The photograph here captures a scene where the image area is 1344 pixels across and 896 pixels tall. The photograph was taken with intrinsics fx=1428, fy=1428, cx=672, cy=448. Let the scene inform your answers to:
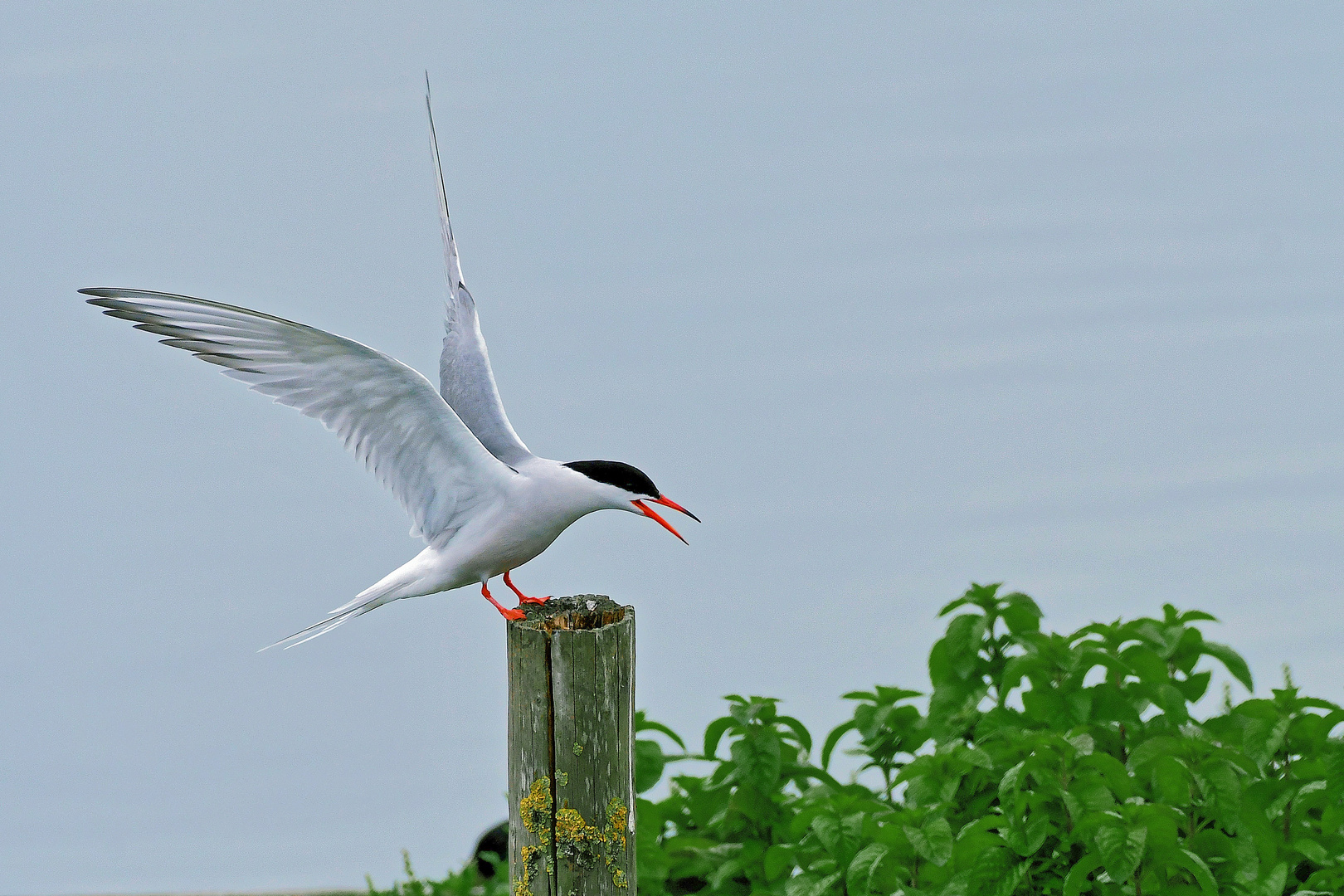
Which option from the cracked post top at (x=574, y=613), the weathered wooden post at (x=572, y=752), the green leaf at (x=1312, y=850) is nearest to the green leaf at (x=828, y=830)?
the weathered wooden post at (x=572, y=752)

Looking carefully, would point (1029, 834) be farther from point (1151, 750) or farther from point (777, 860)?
point (777, 860)

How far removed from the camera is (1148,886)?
527 cm

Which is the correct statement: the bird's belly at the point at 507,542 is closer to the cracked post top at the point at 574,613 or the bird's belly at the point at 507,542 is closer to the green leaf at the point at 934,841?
the cracked post top at the point at 574,613

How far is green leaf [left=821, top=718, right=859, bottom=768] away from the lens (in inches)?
263

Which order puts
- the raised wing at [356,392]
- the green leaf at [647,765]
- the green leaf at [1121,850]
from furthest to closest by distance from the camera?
the green leaf at [647,765], the green leaf at [1121,850], the raised wing at [356,392]

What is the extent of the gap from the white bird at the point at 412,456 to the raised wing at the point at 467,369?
317 millimetres

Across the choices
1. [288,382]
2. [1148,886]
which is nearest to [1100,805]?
[1148,886]

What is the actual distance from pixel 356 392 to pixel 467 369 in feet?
3.43

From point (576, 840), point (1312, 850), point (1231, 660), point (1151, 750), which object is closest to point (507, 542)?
point (576, 840)

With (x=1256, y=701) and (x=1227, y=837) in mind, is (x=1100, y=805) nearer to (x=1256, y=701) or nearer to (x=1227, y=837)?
(x=1227, y=837)

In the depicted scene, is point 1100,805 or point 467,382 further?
point 467,382

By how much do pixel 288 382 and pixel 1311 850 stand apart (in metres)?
4.35

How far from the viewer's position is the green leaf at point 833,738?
6.68m

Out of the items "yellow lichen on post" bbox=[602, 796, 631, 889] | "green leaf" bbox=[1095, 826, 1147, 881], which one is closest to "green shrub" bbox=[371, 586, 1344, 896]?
"green leaf" bbox=[1095, 826, 1147, 881]
